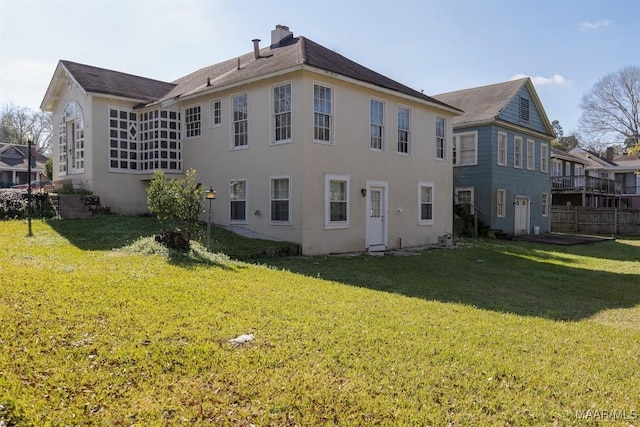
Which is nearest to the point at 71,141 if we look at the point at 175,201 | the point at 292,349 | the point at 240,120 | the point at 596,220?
the point at 240,120

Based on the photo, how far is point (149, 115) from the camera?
1722cm

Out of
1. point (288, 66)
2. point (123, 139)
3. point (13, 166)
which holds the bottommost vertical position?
point (123, 139)

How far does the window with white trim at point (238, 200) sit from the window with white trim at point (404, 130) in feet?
18.7

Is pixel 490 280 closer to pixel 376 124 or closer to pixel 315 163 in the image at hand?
pixel 315 163

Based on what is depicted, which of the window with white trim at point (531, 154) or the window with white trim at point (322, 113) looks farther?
the window with white trim at point (531, 154)

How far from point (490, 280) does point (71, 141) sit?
16.2 meters

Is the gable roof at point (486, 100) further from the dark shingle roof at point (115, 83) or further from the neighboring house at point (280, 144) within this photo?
the dark shingle roof at point (115, 83)

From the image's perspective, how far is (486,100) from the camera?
25.0 m

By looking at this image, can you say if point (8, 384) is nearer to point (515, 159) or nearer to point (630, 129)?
point (515, 159)

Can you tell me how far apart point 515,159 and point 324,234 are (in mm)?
15680

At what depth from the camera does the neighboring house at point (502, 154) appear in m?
23.2

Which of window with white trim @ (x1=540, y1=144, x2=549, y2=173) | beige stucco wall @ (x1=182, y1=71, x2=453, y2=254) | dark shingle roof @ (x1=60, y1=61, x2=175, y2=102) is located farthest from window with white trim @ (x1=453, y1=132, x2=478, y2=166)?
dark shingle roof @ (x1=60, y1=61, x2=175, y2=102)

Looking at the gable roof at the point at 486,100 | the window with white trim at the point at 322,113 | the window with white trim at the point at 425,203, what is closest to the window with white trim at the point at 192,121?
the window with white trim at the point at 322,113

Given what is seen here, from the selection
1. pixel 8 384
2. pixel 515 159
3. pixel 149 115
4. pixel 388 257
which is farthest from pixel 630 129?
pixel 8 384
